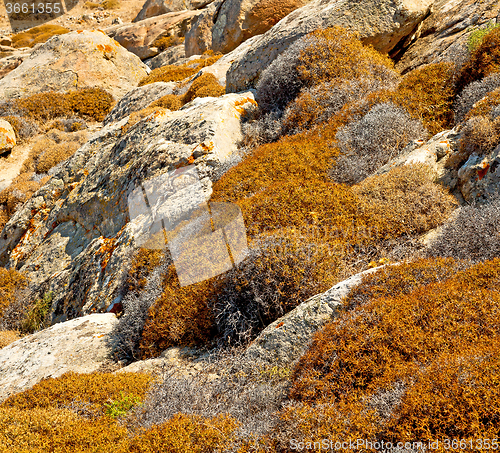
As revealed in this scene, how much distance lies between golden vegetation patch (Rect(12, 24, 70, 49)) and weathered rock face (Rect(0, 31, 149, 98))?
29641 mm

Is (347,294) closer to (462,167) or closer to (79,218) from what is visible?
(462,167)

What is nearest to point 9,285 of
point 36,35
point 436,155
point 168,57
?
point 436,155

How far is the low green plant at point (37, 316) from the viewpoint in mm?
9039

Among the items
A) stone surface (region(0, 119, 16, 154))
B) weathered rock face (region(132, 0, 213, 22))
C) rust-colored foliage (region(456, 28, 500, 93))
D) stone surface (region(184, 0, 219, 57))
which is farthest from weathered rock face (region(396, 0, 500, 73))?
weathered rock face (region(132, 0, 213, 22))

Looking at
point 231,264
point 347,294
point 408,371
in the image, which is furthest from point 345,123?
point 408,371

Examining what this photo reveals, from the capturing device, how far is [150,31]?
35281mm

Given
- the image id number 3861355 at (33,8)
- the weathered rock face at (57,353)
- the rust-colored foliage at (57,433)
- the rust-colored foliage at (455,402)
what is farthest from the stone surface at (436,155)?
the image id number 3861355 at (33,8)

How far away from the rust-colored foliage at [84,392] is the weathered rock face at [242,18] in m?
18.1

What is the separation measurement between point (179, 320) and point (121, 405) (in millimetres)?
1504

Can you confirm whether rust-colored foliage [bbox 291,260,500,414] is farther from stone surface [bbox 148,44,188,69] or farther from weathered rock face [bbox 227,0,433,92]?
stone surface [bbox 148,44,188,69]

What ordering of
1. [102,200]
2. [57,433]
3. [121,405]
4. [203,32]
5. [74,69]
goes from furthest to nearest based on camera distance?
[203,32] → [74,69] → [102,200] → [121,405] → [57,433]

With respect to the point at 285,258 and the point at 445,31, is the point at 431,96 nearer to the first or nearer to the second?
the point at 445,31

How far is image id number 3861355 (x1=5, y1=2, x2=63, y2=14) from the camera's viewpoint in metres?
55.8

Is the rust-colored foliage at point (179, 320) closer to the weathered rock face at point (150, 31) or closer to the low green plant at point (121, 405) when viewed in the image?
the low green plant at point (121, 405)
